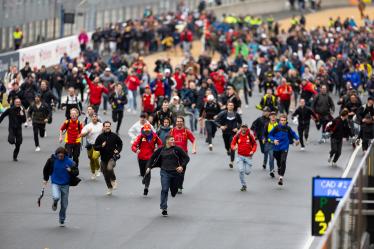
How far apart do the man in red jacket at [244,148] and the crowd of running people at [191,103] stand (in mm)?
18

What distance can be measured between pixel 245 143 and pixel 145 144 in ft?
5.86

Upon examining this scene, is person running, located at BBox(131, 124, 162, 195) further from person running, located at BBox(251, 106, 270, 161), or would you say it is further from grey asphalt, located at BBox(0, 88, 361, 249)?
person running, located at BBox(251, 106, 270, 161)

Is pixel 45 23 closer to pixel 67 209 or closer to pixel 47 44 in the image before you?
pixel 47 44

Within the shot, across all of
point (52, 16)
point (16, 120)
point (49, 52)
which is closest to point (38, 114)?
point (16, 120)

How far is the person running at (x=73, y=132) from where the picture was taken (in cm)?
2748

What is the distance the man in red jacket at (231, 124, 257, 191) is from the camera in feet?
87.0

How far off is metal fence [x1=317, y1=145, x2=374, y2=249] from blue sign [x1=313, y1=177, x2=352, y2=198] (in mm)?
226

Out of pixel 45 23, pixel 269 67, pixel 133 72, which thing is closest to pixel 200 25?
pixel 45 23

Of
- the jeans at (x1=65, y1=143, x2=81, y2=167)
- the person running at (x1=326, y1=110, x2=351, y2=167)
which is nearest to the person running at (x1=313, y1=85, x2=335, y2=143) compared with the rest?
the person running at (x1=326, y1=110, x2=351, y2=167)

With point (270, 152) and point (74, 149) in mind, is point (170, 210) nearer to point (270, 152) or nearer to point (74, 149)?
point (74, 149)

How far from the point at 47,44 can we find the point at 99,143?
24478 millimetres

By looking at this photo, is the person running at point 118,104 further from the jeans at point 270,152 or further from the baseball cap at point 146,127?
the baseball cap at point 146,127

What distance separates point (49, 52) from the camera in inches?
1949

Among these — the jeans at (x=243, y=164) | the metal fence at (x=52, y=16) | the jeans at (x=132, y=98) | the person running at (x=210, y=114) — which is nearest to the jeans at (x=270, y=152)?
the jeans at (x=243, y=164)
